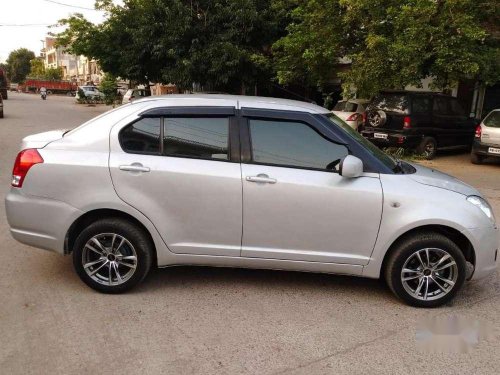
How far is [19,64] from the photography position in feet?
325

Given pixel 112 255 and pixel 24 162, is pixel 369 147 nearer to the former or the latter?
pixel 112 255

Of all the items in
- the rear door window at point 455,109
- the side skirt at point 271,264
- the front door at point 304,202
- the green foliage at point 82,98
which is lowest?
the green foliage at point 82,98

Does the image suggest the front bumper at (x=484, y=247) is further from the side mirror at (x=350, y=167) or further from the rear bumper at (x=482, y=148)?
the rear bumper at (x=482, y=148)

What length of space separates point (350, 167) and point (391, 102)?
956 cm

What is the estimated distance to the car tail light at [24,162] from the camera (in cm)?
402

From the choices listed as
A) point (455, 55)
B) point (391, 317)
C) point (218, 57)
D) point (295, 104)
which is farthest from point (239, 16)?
point (391, 317)

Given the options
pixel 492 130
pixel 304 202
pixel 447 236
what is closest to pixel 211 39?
pixel 492 130

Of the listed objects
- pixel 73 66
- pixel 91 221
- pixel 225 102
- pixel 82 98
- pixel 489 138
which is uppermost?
pixel 73 66

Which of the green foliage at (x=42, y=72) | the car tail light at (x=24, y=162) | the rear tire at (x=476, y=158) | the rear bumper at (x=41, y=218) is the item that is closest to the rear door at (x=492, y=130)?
the rear tire at (x=476, y=158)

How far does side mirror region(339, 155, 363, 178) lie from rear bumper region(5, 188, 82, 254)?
2170 mm

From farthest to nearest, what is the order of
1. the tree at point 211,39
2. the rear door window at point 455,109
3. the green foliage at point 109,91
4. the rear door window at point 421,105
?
the green foliage at point 109,91, the tree at point 211,39, the rear door window at point 455,109, the rear door window at point 421,105

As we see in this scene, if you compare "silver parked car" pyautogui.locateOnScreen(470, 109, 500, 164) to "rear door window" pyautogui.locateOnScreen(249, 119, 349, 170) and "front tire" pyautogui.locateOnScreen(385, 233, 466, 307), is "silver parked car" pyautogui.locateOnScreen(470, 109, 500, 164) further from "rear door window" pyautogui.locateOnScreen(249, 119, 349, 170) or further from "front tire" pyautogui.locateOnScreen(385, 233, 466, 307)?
"rear door window" pyautogui.locateOnScreen(249, 119, 349, 170)

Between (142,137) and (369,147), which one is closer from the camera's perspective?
(142,137)

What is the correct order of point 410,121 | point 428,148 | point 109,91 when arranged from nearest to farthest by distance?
point 410,121, point 428,148, point 109,91
